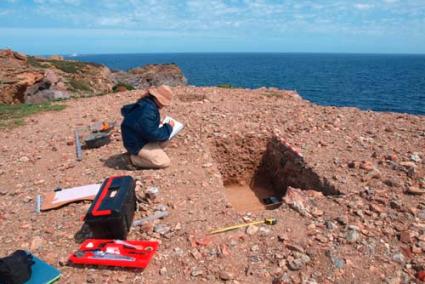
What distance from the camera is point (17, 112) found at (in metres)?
12.7

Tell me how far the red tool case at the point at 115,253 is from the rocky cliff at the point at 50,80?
14842mm

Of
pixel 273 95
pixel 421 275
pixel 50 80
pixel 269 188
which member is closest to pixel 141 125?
pixel 269 188

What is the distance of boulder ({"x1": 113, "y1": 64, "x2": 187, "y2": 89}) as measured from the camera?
37531 millimetres

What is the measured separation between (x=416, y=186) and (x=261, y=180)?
13.6 ft

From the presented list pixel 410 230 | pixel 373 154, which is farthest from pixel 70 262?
pixel 373 154

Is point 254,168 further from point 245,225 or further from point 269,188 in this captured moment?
point 245,225

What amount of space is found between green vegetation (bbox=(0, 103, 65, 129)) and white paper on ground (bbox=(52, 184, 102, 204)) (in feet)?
21.0

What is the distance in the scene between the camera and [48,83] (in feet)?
64.1

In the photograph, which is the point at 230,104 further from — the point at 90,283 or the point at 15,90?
the point at 15,90

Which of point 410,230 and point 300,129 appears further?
point 300,129

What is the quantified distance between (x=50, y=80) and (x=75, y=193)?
53.7ft

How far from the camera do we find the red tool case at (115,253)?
13.4 feet

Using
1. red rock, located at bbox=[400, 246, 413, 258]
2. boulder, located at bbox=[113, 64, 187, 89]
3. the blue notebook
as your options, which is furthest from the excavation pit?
boulder, located at bbox=[113, 64, 187, 89]

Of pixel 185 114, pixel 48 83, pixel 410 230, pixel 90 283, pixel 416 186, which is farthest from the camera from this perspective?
pixel 48 83
